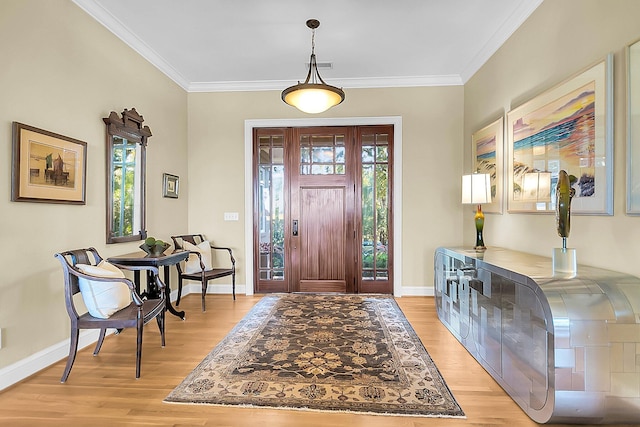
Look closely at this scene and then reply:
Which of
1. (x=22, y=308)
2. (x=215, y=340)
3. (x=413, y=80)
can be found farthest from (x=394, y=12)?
(x=22, y=308)

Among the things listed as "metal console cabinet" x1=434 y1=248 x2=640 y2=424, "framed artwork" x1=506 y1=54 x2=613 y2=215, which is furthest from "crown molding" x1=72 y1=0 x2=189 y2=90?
"metal console cabinet" x1=434 y1=248 x2=640 y2=424

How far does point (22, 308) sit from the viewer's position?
258cm

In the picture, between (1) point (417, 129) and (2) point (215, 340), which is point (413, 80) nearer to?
(1) point (417, 129)

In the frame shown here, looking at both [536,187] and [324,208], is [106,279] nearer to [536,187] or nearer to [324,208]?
[324,208]

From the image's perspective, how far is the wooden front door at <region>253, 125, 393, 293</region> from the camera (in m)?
5.20

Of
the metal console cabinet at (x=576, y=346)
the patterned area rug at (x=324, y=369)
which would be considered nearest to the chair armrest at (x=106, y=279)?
the patterned area rug at (x=324, y=369)

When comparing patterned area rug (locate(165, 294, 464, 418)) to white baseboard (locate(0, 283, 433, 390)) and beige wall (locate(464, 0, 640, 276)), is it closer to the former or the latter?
white baseboard (locate(0, 283, 433, 390))

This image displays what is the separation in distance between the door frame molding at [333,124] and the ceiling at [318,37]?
20.2 inches

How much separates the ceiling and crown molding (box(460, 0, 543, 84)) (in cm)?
A: 1

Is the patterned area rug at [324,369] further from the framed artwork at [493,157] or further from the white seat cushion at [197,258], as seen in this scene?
the framed artwork at [493,157]

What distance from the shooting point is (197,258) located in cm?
454

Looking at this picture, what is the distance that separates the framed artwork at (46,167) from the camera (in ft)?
8.27

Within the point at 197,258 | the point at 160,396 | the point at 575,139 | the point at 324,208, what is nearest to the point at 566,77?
the point at 575,139

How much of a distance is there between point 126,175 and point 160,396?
241 cm
